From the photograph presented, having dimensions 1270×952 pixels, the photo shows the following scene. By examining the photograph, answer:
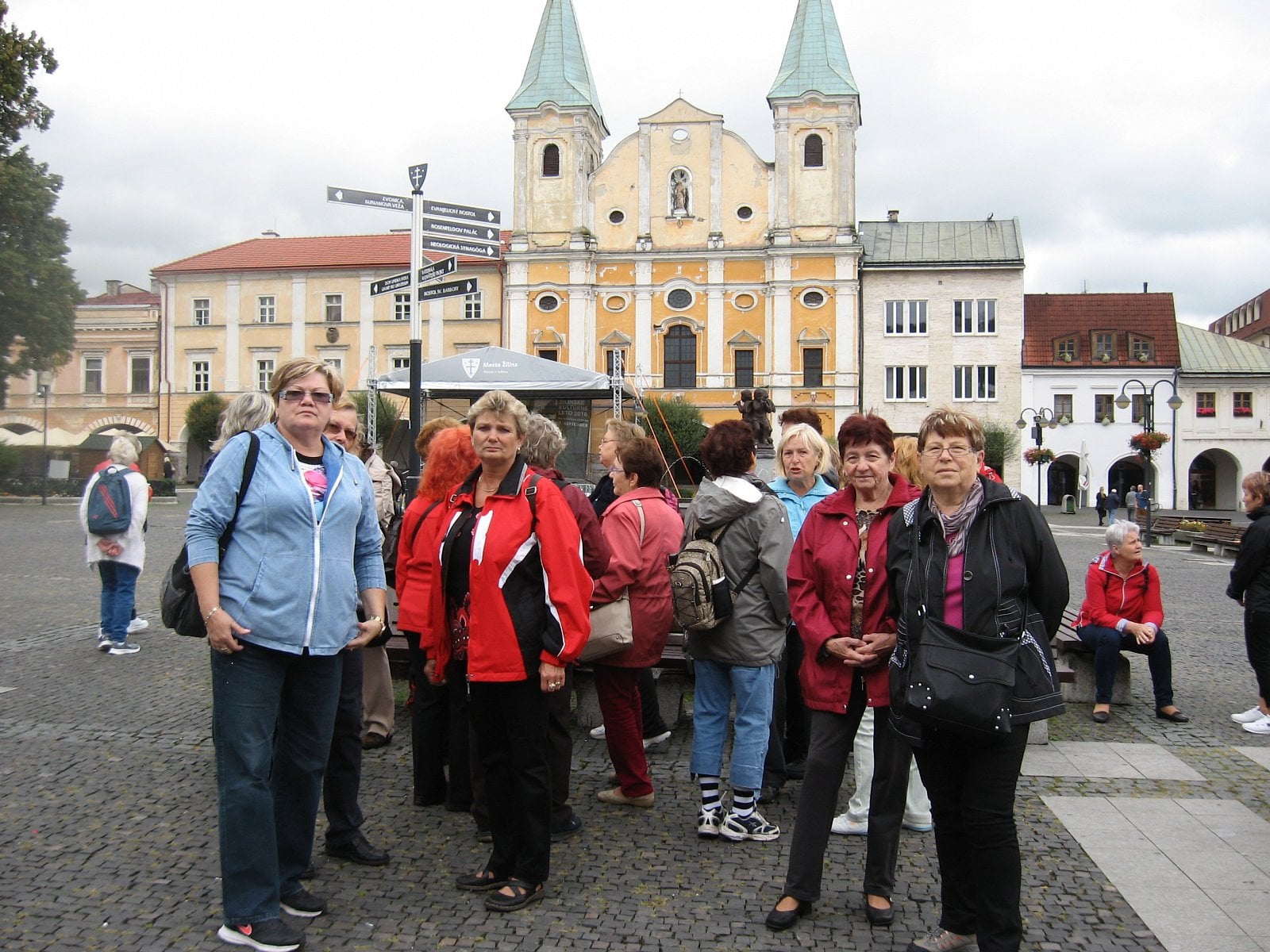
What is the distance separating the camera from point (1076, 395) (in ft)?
167

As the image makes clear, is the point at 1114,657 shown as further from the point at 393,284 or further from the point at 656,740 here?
the point at 393,284

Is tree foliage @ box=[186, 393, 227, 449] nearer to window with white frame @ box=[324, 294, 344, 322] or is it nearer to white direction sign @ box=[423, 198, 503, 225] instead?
window with white frame @ box=[324, 294, 344, 322]

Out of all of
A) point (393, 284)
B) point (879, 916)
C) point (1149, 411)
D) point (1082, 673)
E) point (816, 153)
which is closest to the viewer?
point (879, 916)

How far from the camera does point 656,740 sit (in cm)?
629

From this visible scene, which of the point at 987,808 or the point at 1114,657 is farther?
the point at 1114,657

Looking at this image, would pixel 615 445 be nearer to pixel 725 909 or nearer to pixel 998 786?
pixel 725 909

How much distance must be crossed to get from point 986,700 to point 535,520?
5.46 ft

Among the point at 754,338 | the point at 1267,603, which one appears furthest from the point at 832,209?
the point at 1267,603

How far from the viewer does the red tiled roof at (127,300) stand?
59438 mm

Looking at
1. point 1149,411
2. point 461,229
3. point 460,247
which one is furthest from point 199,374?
point 460,247

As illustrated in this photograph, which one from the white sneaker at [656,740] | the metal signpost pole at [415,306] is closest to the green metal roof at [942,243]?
the metal signpost pole at [415,306]

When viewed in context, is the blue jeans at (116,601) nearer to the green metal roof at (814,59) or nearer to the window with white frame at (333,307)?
the green metal roof at (814,59)

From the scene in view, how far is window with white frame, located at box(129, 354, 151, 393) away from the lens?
188 feet

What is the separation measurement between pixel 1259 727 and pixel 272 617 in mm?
6071
